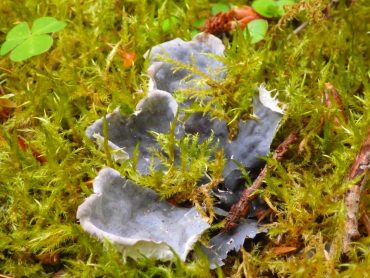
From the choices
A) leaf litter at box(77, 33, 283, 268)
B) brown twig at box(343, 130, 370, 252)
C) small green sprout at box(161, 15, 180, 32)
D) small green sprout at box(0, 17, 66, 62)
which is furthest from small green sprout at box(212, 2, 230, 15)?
brown twig at box(343, 130, 370, 252)

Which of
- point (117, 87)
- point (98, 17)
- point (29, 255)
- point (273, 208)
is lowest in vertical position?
point (29, 255)

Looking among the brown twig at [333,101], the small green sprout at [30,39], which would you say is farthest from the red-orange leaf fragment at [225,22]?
the small green sprout at [30,39]

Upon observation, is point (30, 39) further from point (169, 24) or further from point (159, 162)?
point (159, 162)

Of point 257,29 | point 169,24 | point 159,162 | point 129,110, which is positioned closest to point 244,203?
point 159,162

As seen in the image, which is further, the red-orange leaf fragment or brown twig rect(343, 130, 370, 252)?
the red-orange leaf fragment

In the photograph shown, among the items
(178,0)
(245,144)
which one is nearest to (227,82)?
(245,144)

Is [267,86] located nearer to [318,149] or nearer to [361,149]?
[318,149]

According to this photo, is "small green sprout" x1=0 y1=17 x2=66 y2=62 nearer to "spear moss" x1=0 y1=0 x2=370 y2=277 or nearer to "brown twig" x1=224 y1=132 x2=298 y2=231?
"spear moss" x1=0 y1=0 x2=370 y2=277
